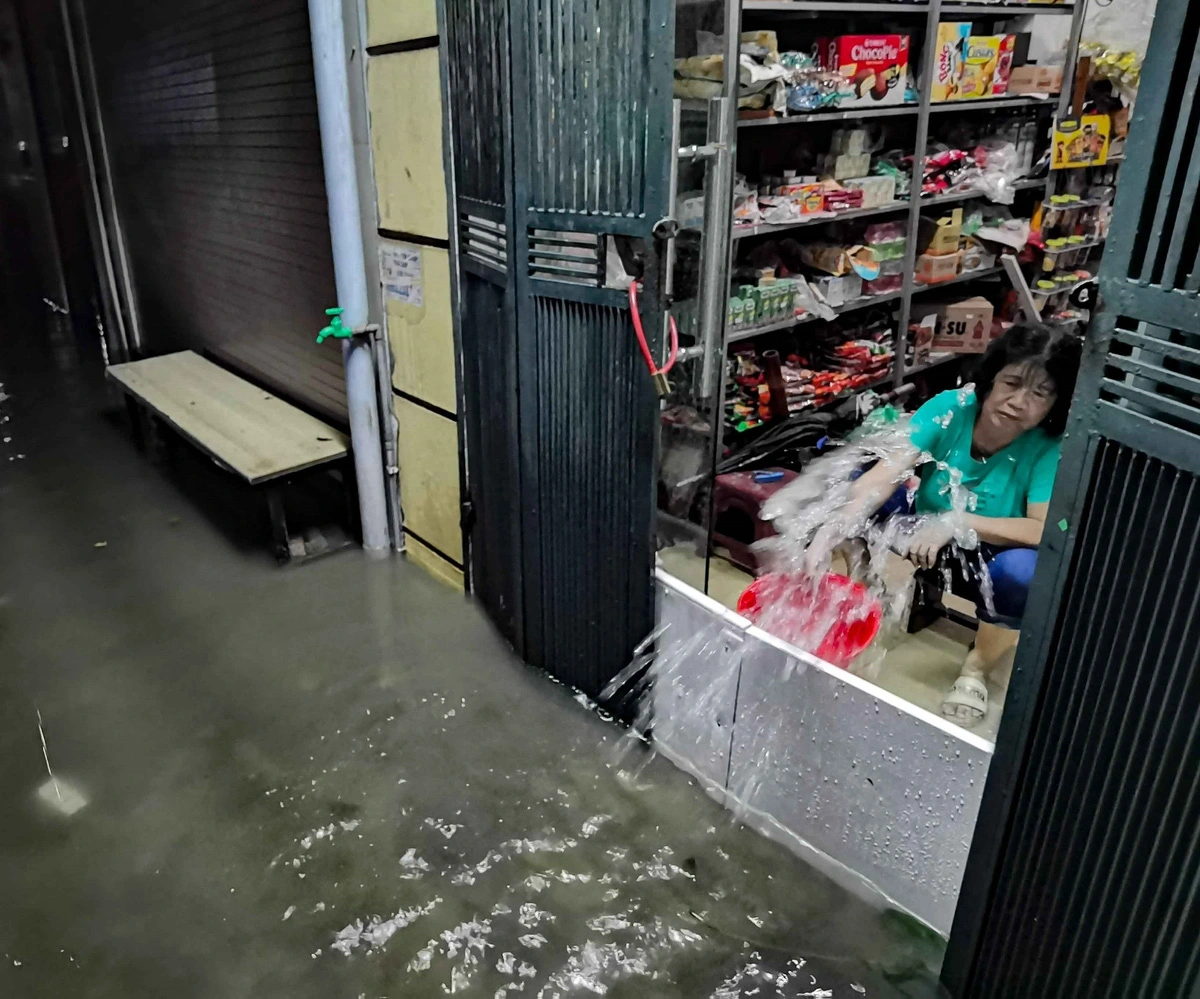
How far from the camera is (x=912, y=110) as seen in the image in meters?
3.62

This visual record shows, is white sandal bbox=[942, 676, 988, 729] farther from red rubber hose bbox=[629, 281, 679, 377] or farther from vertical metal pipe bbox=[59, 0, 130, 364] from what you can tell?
vertical metal pipe bbox=[59, 0, 130, 364]

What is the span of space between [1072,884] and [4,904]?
7.07 ft

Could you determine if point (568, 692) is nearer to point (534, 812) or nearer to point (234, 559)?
point (534, 812)

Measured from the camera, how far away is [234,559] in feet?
11.5

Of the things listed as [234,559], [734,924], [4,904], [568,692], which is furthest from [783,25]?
[4,904]

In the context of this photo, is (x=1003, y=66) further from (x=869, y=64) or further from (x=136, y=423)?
(x=136, y=423)

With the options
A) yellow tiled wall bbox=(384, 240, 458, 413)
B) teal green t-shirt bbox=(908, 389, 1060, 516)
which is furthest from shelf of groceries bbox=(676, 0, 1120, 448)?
teal green t-shirt bbox=(908, 389, 1060, 516)

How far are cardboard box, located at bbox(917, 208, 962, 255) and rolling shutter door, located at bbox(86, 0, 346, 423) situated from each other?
2.59 meters

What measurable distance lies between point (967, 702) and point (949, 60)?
2.85 meters

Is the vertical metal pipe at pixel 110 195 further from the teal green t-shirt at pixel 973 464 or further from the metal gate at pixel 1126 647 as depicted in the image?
the metal gate at pixel 1126 647

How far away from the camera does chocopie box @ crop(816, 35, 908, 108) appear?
329 centimetres

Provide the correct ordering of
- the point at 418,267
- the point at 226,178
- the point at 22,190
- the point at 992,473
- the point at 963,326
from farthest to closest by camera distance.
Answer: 1. the point at 22,190
2. the point at 963,326
3. the point at 226,178
4. the point at 418,267
5. the point at 992,473

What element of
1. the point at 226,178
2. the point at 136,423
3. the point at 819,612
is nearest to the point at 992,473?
the point at 819,612

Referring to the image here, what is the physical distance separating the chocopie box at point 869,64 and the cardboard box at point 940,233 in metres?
0.69
